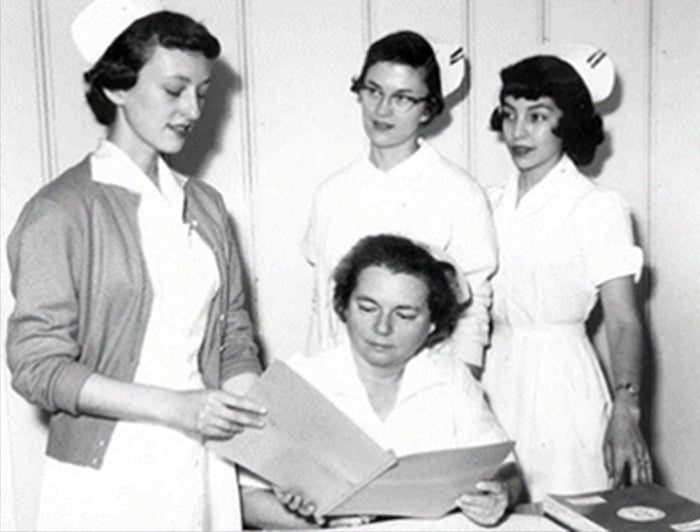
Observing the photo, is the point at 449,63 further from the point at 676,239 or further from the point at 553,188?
the point at 676,239

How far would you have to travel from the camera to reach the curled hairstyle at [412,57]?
232cm

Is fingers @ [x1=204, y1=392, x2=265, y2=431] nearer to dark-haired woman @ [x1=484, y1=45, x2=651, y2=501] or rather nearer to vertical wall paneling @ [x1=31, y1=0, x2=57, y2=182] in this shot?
dark-haired woman @ [x1=484, y1=45, x2=651, y2=501]

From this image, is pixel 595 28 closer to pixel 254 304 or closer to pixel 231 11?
pixel 231 11

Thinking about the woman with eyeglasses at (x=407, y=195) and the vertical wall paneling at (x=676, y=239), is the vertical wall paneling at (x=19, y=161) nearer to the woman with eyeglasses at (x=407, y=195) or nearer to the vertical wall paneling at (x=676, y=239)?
the woman with eyeglasses at (x=407, y=195)

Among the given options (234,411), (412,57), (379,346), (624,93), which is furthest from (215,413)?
(624,93)

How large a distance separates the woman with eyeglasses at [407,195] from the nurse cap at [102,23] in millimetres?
623

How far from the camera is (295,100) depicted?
2.73 metres

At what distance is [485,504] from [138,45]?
1.03 m

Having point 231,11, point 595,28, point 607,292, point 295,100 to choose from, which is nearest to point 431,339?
point 607,292

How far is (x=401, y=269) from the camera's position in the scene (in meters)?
2.08

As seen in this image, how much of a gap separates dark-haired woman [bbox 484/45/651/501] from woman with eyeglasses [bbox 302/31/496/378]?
0.11 meters

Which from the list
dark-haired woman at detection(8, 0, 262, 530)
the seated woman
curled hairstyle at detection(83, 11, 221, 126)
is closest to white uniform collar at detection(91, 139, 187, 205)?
dark-haired woman at detection(8, 0, 262, 530)

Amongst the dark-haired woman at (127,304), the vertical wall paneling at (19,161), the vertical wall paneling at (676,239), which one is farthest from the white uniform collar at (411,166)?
the vertical wall paneling at (676,239)

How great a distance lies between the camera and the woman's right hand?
5.39ft
